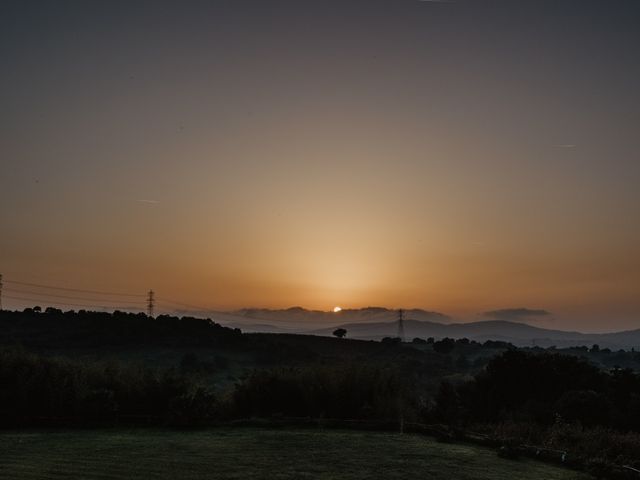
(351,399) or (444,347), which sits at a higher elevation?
(444,347)

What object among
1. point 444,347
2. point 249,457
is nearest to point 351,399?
point 249,457

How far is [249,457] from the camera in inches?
481

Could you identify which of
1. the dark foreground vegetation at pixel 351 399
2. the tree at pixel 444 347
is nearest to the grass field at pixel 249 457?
the dark foreground vegetation at pixel 351 399

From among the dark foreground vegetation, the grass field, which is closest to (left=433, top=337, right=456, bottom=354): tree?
the dark foreground vegetation

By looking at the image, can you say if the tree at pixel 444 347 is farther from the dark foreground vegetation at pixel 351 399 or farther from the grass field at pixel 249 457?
the grass field at pixel 249 457

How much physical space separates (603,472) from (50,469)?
10.5 meters

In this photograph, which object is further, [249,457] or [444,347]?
[444,347]

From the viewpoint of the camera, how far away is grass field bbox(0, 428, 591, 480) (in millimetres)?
10641

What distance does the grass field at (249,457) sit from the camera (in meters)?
10.6

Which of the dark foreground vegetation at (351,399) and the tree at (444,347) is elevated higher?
the tree at (444,347)

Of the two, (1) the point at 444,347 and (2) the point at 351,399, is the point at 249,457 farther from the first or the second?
(1) the point at 444,347

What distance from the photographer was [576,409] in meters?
27.1

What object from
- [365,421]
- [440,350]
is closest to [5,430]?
[365,421]

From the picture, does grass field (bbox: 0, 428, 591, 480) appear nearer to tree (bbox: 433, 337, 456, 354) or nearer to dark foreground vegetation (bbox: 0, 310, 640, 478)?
dark foreground vegetation (bbox: 0, 310, 640, 478)
